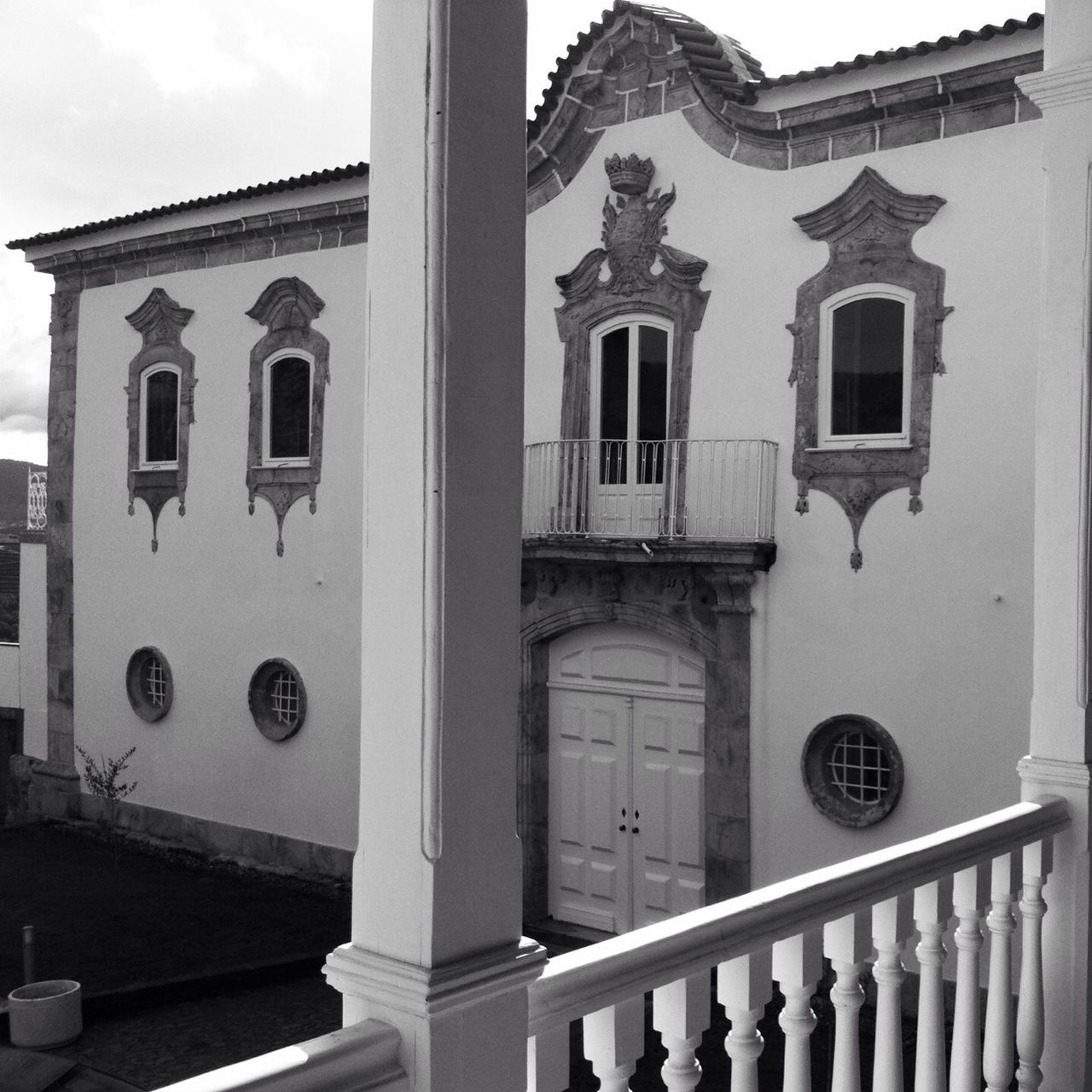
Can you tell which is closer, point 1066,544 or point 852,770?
point 1066,544

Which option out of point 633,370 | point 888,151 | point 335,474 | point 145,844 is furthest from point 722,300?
point 145,844

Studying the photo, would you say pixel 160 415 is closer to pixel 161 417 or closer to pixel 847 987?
pixel 161 417

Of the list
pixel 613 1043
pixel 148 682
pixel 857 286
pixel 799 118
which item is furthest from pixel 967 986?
pixel 148 682

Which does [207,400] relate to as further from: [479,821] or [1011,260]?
[479,821]

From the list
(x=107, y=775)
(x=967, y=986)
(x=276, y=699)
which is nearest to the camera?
(x=967, y=986)

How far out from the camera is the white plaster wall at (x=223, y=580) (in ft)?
43.1

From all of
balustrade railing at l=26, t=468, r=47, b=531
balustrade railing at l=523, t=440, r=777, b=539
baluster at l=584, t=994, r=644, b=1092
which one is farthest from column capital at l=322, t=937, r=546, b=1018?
balustrade railing at l=26, t=468, r=47, b=531

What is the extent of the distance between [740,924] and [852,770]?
27.3ft

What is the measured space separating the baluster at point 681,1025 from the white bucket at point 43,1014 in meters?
7.64

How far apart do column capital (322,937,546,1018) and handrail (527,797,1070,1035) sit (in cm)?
11

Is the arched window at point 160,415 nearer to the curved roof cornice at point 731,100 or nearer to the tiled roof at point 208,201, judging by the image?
the tiled roof at point 208,201

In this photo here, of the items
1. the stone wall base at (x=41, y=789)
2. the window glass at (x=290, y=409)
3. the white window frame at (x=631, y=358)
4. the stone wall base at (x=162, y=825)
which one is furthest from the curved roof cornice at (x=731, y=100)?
the stone wall base at (x=41, y=789)

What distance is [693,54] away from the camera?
1070 cm

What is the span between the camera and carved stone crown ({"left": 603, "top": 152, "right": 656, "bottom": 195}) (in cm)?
1103
